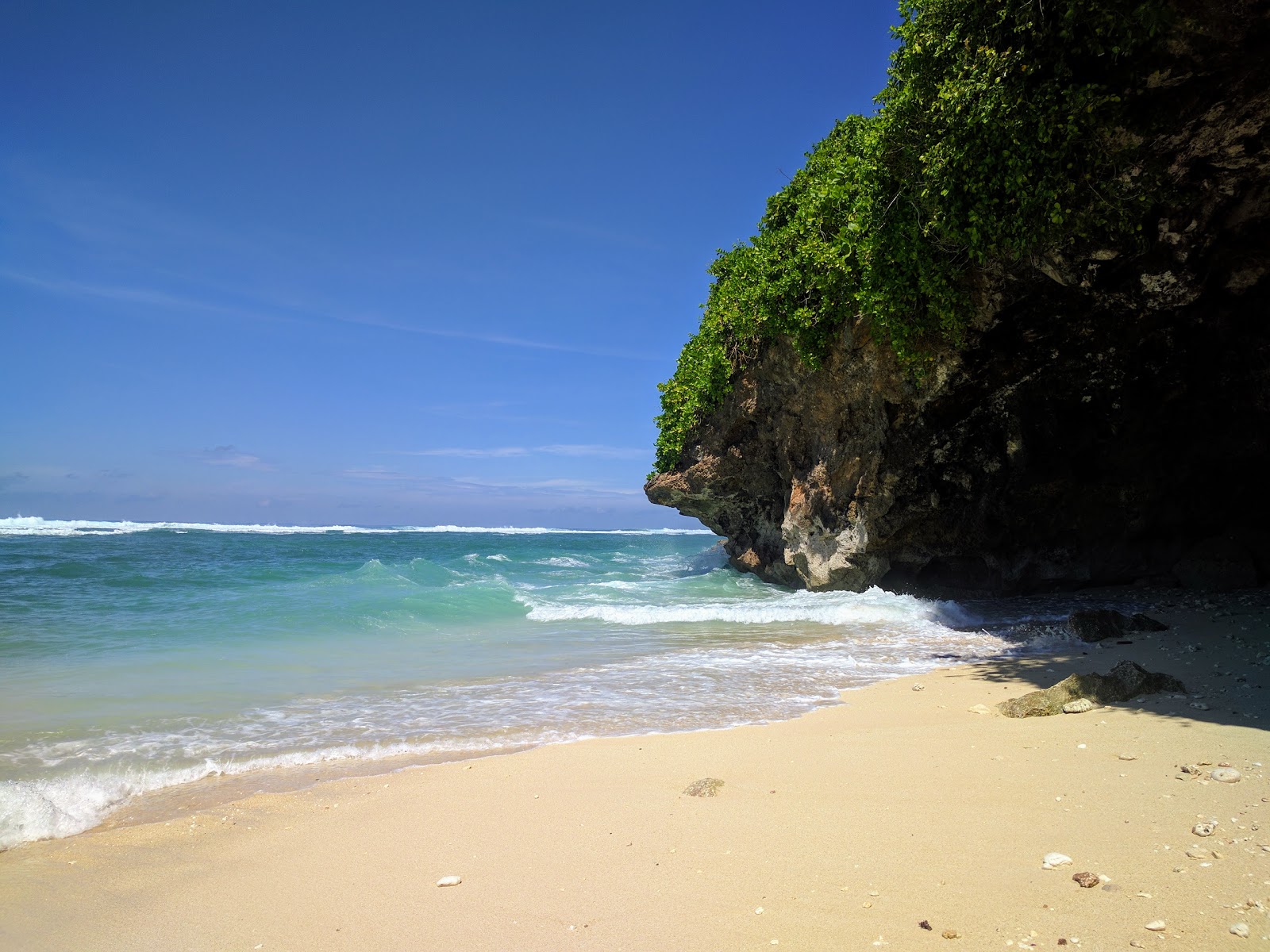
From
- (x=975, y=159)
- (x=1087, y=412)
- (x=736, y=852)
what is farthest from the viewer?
(x=1087, y=412)

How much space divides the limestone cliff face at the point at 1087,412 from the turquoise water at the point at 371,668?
2235mm

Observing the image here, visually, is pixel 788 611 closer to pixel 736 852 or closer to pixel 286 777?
pixel 286 777

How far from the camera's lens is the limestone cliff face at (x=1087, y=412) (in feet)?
25.6

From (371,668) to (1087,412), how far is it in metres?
12.0

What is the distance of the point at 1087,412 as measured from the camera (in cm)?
1176

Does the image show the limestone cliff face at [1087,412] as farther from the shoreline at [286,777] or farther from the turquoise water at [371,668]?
the shoreline at [286,777]

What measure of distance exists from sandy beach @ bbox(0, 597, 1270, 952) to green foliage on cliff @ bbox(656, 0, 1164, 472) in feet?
16.9

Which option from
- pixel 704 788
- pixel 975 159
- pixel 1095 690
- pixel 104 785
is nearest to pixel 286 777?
pixel 104 785

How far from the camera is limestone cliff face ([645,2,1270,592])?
7797 millimetres

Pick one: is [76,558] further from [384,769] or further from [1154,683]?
[1154,683]

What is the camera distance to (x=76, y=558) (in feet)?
78.6

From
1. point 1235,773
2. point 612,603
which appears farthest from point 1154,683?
point 612,603

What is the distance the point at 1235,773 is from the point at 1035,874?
1.74 metres

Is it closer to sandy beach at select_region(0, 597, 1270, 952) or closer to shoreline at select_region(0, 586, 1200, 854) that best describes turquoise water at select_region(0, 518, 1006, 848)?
shoreline at select_region(0, 586, 1200, 854)
